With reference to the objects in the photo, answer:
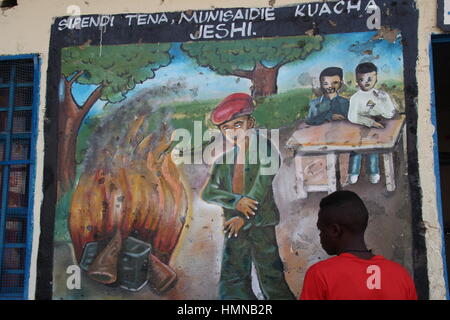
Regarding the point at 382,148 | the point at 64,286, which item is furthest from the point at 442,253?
the point at 64,286

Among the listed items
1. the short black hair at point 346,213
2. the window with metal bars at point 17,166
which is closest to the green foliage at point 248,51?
the window with metal bars at point 17,166

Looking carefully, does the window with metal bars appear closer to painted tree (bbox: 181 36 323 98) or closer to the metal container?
the metal container

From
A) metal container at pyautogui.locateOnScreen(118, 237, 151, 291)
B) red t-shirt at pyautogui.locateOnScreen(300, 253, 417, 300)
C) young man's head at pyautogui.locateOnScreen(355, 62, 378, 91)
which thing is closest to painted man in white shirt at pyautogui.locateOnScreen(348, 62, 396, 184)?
young man's head at pyautogui.locateOnScreen(355, 62, 378, 91)

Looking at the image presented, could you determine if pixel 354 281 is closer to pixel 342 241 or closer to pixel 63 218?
pixel 342 241

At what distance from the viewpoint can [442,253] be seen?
370 cm

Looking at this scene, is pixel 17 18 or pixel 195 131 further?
pixel 17 18

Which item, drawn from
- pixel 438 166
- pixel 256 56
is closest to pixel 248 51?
pixel 256 56

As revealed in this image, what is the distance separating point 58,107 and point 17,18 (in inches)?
37.2

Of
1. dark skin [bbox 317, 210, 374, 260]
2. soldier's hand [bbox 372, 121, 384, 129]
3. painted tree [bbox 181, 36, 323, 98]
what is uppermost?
painted tree [bbox 181, 36, 323, 98]

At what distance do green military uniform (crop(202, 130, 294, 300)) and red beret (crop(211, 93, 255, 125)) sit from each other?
32cm

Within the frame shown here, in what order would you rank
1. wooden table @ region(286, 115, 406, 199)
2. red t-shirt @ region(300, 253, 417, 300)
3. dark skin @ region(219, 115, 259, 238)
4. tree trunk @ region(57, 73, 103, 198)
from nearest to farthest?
red t-shirt @ region(300, 253, 417, 300) < wooden table @ region(286, 115, 406, 199) < dark skin @ region(219, 115, 259, 238) < tree trunk @ region(57, 73, 103, 198)

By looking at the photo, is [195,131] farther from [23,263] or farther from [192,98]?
[23,263]

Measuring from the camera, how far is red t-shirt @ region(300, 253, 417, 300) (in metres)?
2.28

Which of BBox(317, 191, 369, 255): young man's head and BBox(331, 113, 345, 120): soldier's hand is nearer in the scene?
BBox(317, 191, 369, 255): young man's head
